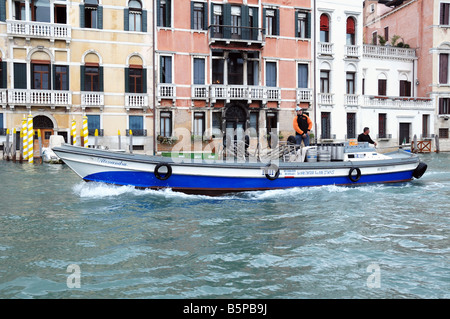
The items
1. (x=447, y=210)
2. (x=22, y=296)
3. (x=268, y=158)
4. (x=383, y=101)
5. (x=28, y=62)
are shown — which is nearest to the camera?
(x=22, y=296)

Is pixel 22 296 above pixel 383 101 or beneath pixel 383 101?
beneath

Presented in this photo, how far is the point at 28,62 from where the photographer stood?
2045cm

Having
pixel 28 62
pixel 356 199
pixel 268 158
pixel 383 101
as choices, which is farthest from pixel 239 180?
pixel 383 101

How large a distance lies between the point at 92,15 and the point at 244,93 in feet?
28.4

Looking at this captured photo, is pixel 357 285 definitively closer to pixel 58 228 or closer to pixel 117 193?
pixel 58 228

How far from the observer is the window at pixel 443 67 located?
28734 millimetres

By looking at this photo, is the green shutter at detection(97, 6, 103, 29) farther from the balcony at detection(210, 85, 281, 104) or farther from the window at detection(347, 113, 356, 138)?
the window at detection(347, 113, 356, 138)

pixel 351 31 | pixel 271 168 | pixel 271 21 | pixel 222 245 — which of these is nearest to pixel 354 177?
pixel 271 168

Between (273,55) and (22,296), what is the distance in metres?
21.7

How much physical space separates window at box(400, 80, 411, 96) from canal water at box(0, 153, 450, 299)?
21046 millimetres

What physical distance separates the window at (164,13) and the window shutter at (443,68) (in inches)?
728

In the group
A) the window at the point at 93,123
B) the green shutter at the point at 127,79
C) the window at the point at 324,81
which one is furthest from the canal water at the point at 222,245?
the window at the point at 324,81

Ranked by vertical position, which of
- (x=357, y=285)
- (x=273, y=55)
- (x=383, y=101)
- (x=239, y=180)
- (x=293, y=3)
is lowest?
(x=357, y=285)

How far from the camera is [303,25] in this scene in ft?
82.0
